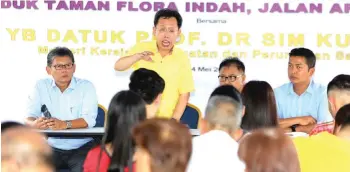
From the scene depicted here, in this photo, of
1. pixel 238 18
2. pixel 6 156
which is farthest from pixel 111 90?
pixel 6 156

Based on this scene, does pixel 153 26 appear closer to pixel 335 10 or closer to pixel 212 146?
pixel 335 10

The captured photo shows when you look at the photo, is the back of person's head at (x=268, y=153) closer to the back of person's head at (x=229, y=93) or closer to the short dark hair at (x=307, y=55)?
the back of person's head at (x=229, y=93)

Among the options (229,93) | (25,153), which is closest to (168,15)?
(229,93)

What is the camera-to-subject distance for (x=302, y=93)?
6242 millimetres

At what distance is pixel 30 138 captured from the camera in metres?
2.04

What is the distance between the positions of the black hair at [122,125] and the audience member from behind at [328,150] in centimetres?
84

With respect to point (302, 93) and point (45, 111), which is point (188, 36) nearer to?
point (302, 93)

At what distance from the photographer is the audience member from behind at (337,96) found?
4645 mm

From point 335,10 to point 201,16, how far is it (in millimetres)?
1294

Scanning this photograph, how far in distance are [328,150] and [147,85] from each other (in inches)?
62.3

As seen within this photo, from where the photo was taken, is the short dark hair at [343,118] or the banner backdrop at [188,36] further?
the banner backdrop at [188,36]

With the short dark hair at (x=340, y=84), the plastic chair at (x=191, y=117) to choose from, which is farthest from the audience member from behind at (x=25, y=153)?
the plastic chair at (x=191, y=117)

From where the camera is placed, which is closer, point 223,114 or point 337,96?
point 223,114

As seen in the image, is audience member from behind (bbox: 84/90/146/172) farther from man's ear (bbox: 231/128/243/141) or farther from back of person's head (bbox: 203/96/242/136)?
man's ear (bbox: 231/128/243/141)
